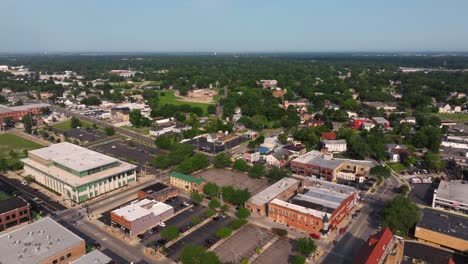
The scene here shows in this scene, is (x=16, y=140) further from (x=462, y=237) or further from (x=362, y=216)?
(x=462, y=237)

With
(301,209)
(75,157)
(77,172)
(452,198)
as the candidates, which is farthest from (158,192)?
(452,198)

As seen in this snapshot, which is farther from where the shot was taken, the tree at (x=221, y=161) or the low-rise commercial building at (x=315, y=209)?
the tree at (x=221, y=161)

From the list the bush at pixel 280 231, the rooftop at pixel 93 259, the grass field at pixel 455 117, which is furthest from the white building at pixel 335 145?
the grass field at pixel 455 117

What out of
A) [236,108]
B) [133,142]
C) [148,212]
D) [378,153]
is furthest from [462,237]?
[236,108]

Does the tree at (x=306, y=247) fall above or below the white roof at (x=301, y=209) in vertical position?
below

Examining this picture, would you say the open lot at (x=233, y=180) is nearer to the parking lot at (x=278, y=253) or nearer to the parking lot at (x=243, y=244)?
the parking lot at (x=243, y=244)

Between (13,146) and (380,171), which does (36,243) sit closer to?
(380,171)

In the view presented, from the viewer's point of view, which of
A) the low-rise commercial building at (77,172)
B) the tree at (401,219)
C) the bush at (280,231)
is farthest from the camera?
the low-rise commercial building at (77,172)
